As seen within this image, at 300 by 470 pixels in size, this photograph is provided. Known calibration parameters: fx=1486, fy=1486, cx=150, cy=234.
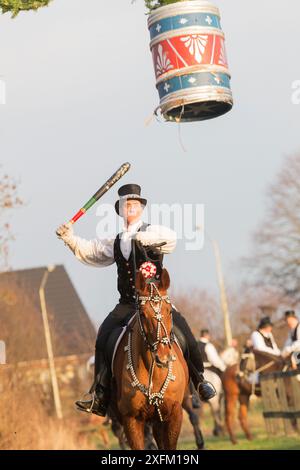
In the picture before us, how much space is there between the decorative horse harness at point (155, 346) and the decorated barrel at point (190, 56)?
1.86 m

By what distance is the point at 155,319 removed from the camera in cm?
1381

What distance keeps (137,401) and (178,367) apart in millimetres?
518

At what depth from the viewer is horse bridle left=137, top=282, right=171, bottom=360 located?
13.8 m

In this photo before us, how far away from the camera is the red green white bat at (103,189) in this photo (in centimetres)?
1428

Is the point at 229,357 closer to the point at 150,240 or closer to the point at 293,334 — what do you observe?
the point at 293,334

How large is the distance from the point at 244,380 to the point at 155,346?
50.2ft

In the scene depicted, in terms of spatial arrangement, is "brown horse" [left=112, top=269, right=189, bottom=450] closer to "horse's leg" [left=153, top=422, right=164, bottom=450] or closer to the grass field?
"horse's leg" [left=153, top=422, right=164, bottom=450]

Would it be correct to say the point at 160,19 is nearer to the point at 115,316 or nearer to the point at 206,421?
the point at 115,316

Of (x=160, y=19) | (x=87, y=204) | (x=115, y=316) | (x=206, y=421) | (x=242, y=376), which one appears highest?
(x=160, y=19)

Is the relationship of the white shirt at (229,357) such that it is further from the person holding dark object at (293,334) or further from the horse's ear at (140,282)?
the horse's ear at (140,282)

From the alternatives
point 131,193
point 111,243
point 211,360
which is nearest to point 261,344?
point 211,360

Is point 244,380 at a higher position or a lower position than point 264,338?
lower

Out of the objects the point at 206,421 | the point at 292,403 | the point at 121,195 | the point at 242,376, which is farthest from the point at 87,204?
the point at 206,421

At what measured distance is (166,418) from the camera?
14.5 meters
